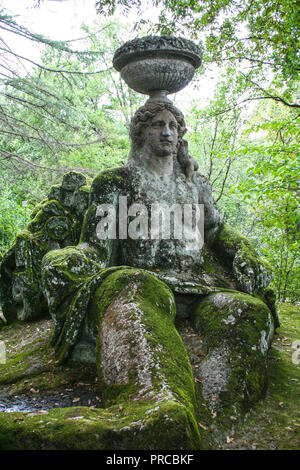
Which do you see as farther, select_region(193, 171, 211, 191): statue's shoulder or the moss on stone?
select_region(193, 171, 211, 191): statue's shoulder

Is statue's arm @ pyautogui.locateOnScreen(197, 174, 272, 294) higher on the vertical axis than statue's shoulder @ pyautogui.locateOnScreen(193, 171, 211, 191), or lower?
lower

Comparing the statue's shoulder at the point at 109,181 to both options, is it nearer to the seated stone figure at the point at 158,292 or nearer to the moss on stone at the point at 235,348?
the seated stone figure at the point at 158,292

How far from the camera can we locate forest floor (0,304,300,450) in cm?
236

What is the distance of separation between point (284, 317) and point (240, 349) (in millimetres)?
2647

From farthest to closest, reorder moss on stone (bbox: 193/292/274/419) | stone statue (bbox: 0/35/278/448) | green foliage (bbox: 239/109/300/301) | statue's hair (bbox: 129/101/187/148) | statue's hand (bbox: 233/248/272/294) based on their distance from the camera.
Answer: green foliage (bbox: 239/109/300/301) < statue's hair (bbox: 129/101/187/148) < statue's hand (bbox: 233/248/272/294) < moss on stone (bbox: 193/292/274/419) < stone statue (bbox: 0/35/278/448)

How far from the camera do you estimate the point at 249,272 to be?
370cm

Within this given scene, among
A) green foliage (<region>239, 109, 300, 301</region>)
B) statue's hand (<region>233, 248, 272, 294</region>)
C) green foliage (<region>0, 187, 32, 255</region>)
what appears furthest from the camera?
green foliage (<region>0, 187, 32, 255</region>)

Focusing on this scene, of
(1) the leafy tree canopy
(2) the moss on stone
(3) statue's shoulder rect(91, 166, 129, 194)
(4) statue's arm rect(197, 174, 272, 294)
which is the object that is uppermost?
(1) the leafy tree canopy

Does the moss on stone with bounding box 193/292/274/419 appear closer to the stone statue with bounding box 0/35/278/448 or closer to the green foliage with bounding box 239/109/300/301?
the stone statue with bounding box 0/35/278/448

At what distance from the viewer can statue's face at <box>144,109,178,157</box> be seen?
12.3 ft

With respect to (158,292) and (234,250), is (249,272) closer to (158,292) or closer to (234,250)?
(234,250)

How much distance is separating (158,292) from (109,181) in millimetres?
1317

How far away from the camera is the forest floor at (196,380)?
2.36m

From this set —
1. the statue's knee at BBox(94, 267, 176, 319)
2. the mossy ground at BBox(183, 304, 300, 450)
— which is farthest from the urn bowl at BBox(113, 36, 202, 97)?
the mossy ground at BBox(183, 304, 300, 450)
